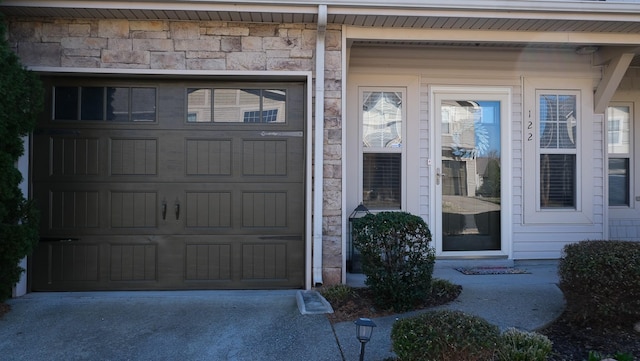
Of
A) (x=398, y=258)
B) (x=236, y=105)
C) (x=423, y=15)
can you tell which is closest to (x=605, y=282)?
(x=398, y=258)

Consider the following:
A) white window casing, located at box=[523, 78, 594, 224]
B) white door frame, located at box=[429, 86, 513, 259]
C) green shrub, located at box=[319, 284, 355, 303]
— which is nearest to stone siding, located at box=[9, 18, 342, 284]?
green shrub, located at box=[319, 284, 355, 303]

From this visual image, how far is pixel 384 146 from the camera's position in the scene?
664 centimetres

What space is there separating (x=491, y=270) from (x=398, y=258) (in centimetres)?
221

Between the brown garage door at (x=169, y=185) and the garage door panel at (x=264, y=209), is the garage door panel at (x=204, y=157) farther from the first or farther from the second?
the garage door panel at (x=264, y=209)

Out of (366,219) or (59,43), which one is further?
A: (59,43)

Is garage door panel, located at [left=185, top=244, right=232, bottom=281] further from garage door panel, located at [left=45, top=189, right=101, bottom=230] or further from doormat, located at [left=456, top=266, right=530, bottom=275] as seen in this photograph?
doormat, located at [left=456, top=266, right=530, bottom=275]

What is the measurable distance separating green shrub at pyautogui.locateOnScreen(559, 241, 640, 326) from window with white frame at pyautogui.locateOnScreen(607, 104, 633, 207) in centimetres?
340

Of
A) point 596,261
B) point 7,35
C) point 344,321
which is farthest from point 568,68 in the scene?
point 7,35

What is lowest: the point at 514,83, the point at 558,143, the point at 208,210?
the point at 208,210

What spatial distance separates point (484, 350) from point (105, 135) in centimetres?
443

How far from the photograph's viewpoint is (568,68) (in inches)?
266

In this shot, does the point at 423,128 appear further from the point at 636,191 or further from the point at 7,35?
the point at 7,35

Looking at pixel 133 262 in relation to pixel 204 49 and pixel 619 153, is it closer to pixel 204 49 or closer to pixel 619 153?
pixel 204 49

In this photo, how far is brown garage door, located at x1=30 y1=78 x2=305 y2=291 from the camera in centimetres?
552
